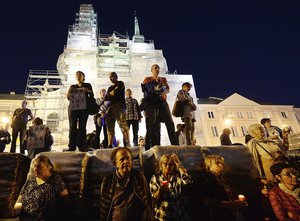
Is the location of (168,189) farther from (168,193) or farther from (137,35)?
(137,35)

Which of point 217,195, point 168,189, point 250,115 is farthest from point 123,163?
point 250,115

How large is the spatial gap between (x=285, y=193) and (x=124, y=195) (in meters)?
2.47

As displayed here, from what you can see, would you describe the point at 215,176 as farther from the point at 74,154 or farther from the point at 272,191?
the point at 74,154

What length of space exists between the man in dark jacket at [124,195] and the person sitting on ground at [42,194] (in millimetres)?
616

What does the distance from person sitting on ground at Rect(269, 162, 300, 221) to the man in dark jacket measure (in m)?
1.88

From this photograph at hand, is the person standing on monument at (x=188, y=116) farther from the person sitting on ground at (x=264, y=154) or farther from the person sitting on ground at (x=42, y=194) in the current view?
the person sitting on ground at (x=42, y=194)

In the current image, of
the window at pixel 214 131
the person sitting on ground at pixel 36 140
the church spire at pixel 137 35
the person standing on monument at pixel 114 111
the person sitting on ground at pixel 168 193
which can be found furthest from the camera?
the church spire at pixel 137 35

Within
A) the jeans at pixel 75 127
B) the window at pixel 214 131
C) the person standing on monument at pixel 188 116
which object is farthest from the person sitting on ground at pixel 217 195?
the window at pixel 214 131

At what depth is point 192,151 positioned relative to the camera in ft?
12.1

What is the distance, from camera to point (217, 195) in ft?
9.67

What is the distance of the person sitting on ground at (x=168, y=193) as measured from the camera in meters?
2.69

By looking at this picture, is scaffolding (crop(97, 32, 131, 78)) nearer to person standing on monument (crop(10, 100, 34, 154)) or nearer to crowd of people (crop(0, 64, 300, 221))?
person standing on monument (crop(10, 100, 34, 154))

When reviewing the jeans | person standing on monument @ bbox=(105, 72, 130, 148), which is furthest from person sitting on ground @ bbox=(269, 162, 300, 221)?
the jeans

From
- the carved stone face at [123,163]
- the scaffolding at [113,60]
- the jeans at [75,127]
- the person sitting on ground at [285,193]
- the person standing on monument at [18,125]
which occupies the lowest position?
the person sitting on ground at [285,193]
